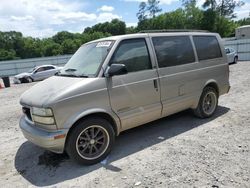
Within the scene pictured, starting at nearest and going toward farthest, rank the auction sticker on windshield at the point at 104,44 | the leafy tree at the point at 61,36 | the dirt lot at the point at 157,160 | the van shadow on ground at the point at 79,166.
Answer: the dirt lot at the point at 157,160, the van shadow on ground at the point at 79,166, the auction sticker on windshield at the point at 104,44, the leafy tree at the point at 61,36

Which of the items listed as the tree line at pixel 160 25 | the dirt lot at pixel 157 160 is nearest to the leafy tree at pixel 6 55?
the tree line at pixel 160 25

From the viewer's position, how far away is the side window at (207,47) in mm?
5598

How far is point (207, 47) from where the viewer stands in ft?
19.1

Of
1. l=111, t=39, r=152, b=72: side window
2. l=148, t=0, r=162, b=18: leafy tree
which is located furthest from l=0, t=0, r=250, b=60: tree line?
l=111, t=39, r=152, b=72: side window

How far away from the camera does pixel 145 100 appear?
4586mm

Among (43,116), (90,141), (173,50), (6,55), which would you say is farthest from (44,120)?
(6,55)

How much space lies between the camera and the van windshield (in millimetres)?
4215

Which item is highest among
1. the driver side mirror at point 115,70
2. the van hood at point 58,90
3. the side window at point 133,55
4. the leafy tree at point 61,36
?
the leafy tree at point 61,36

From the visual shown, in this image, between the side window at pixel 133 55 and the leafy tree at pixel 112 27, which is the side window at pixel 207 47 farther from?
the leafy tree at pixel 112 27

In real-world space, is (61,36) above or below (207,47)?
above

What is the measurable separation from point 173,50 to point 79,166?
2.98m

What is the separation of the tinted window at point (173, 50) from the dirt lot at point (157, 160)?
1523 mm

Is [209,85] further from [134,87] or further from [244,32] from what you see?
[244,32]

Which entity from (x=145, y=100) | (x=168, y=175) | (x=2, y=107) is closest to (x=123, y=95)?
(x=145, y=100)
